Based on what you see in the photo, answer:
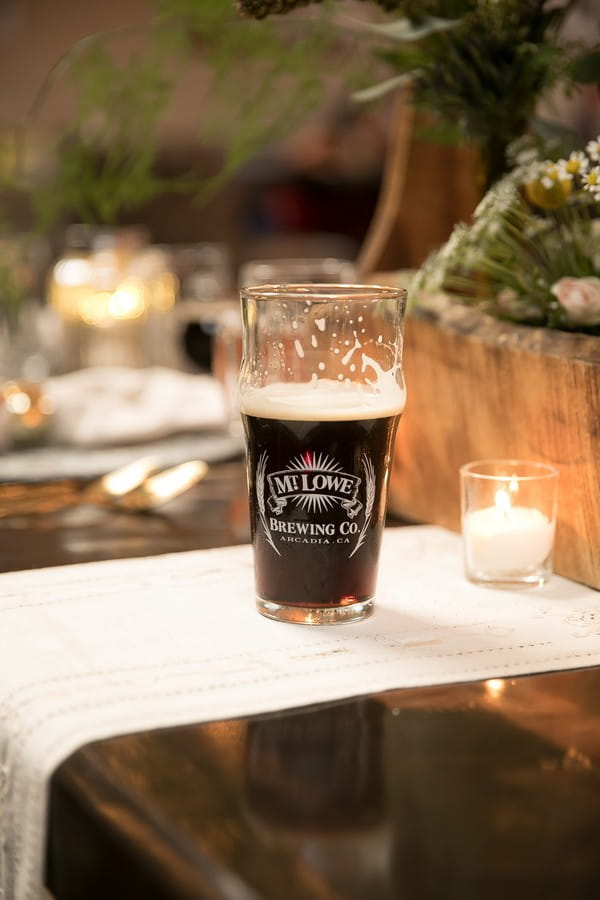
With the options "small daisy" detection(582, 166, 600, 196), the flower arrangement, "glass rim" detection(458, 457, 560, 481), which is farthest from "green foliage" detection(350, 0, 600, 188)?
"glass rim" detection(458, 457, 560, 481)

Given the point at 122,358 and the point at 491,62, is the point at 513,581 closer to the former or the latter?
the point at 491,62

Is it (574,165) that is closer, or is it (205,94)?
(574,165)

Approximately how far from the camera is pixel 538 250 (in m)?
0.91

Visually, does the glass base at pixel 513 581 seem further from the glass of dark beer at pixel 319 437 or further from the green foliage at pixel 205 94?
the green foliage at pixel 205 94

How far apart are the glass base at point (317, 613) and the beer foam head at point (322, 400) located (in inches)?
4.5

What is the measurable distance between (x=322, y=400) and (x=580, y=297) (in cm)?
21

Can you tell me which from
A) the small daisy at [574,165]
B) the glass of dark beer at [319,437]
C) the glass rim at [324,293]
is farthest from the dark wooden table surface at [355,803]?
the small daisy at [574,165]

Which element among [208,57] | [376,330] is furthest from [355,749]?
[208,57]

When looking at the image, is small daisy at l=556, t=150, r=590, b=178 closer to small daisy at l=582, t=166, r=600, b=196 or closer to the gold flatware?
small daisy at l=582, t=166, r=600, b=196

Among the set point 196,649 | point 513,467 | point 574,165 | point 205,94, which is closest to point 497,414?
point 513,467

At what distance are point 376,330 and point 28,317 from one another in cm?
126

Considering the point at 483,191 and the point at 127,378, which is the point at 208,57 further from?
the point at 483,191

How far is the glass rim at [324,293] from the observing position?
2.46ft

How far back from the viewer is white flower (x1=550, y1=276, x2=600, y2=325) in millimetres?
834
